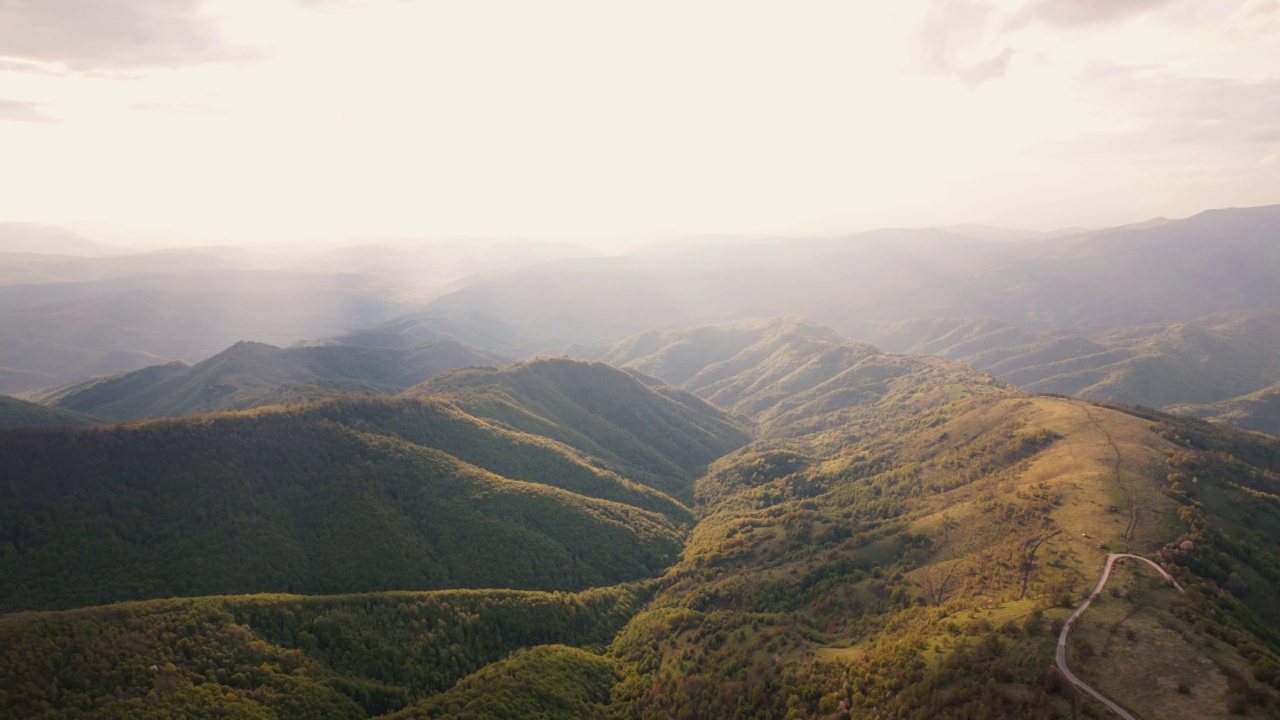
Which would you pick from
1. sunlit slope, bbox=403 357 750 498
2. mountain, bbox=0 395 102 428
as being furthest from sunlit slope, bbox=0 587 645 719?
mountain, bbox=0 395 102 428

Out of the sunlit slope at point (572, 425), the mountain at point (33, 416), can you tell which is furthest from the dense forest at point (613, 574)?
the mountain at point (33, 416)

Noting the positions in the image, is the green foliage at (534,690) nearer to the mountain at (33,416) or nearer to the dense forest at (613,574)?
the dense forest at (613,574)

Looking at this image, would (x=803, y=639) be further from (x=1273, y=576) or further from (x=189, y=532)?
(x=189, y=532)

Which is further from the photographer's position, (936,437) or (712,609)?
(936,437)

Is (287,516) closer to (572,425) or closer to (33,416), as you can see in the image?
(572,425)

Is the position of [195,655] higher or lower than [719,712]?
higher

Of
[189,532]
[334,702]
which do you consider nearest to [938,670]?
[334,702]
